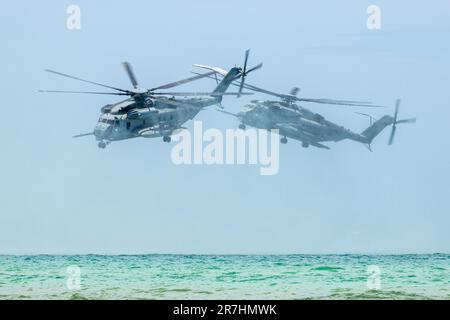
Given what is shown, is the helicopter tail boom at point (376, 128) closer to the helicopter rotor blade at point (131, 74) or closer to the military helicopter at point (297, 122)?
the military helicopter at point (297, 122)

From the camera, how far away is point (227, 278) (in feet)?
91.0

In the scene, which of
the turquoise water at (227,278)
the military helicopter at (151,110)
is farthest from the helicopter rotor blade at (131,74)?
the turquoise water at (227,278)

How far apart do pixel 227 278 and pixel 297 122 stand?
14.9 feet

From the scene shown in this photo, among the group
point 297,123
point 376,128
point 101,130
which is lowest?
point 101,130

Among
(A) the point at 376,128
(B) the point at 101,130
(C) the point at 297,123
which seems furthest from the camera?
(C) the point at 297,123

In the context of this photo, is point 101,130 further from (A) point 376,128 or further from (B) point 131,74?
(A) point 376,128

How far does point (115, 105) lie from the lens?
1000 inches

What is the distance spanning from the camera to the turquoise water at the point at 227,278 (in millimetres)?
23062

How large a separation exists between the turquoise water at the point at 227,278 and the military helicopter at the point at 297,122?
3.45 meters

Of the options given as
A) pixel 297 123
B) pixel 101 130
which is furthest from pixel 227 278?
pixel 101 130

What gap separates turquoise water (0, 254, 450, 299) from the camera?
23062 mm
